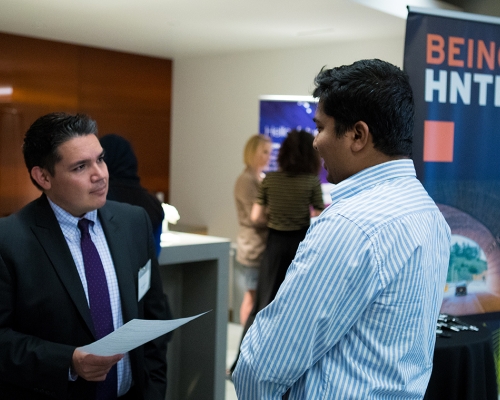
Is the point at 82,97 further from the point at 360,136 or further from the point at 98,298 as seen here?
the point at 360,136

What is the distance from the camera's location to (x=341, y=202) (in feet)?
3.96

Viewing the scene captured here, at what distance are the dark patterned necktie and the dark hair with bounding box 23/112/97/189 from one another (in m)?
0.20

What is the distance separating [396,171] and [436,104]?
6.61ft

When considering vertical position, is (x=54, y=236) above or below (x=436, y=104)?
below

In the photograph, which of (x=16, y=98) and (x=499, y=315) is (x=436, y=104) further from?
(x=16, y=98)

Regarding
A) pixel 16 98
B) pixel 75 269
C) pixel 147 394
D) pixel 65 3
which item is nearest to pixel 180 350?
pixel 147 394

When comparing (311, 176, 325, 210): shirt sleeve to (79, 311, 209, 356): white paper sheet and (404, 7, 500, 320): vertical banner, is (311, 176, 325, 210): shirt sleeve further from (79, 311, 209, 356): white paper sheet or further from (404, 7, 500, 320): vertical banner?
(79, 311, 209, 356): white paper sheet

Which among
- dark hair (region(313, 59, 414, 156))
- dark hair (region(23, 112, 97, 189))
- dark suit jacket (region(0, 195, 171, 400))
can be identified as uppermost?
dark hair (region(313, 59, 414, 156))

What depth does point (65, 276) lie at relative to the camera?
1726 mm

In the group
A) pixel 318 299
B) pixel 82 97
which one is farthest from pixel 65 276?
pixel 82 97

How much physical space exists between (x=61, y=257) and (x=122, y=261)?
21 centimetres

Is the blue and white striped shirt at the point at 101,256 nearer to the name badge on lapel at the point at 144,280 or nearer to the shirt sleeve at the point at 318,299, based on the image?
the name badge on lapel at the point at 144,280

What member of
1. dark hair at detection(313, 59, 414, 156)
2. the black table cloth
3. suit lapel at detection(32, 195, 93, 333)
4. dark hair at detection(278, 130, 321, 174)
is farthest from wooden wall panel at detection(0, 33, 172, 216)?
dark hair at detection(313, 59, 414, 156)

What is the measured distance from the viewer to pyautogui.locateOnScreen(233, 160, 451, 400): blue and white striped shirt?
1130 mm
